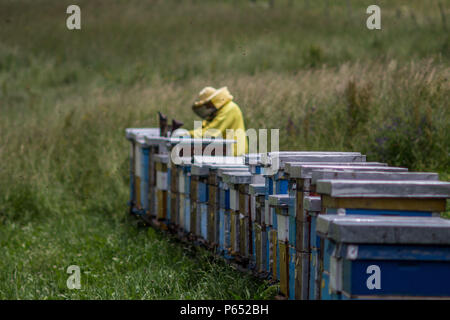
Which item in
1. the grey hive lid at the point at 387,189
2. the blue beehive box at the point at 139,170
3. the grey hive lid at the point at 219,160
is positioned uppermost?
the grey hive lid at the point at 387,189

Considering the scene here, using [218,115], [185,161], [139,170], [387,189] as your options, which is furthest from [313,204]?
[139,170]

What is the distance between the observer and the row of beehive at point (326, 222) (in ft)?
12.0

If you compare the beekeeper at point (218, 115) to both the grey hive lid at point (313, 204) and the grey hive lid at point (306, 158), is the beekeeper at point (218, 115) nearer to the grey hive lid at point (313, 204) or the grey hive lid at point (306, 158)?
the grey hive lid at point (306, 158)

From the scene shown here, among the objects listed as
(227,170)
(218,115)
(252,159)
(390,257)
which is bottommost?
(390,257)

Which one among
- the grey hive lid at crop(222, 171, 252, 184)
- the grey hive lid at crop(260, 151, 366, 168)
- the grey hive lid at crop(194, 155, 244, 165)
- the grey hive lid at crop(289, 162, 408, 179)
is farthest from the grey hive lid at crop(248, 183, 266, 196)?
the grey hive lid at crop(194, 155, 244, 165)

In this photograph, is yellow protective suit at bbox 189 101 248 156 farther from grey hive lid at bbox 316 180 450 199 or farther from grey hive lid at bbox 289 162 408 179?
grey hive lid at bbox 316 180 450 199

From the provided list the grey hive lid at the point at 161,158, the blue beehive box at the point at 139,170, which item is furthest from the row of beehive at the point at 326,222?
the blue beehive box at the point at 139,170

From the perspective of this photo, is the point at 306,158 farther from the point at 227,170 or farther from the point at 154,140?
the point at 154,140

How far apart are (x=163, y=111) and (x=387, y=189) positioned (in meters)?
10.4

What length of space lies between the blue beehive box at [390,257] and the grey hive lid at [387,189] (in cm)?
25

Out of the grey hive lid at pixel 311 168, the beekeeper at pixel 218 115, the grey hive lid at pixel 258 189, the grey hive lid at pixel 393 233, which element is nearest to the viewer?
the grey hive lid at pixel 393 233

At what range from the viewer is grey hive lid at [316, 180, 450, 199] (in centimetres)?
401

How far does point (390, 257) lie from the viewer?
3.66 meters
